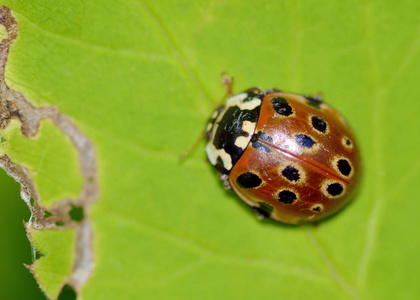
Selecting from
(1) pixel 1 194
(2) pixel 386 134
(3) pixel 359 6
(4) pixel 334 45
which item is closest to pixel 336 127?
(2) pixel 386 134

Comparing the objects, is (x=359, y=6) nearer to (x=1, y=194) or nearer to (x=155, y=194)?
(x=155, y=194)

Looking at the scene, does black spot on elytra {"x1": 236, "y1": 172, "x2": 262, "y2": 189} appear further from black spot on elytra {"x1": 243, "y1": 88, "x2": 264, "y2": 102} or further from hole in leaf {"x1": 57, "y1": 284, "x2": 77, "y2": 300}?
hole in leaf {"x1": 57, "y1": 284, "x2": 77, "y2": 300}

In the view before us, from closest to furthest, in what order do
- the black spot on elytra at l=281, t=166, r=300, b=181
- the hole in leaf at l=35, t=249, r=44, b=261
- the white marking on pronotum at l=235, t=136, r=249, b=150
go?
the hole in leaf at l=35, t=249, r=44, b=261 < the black spot on elytra at l=281, t=166, r=300, b=181 < the white marking on pronotum at l=235, t=136, r=249, b=150

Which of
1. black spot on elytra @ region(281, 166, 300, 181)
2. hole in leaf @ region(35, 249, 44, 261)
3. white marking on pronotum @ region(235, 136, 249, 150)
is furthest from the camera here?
white marking on pronotum @ region(235, 136, 249, 150)

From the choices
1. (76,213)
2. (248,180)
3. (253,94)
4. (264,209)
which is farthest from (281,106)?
A: (76,213)

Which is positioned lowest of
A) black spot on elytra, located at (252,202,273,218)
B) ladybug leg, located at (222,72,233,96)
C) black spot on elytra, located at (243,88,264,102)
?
black spot on elytra, located at (252,202,273,218)

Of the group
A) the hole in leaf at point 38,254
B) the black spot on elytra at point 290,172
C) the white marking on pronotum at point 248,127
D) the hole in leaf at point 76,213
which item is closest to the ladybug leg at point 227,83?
the white marking on pronotum at point 248,127

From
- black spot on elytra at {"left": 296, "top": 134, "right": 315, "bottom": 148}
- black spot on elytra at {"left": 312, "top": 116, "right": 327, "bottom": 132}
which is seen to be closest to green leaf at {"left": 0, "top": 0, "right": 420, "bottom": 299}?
black spot on elytra at {"left": 312, "top": 116, "right": 327, "bottom": 132}
